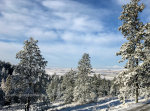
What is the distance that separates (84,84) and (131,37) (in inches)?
1095

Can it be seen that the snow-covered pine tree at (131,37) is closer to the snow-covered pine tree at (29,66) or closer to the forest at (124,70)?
the forest at (124,70)

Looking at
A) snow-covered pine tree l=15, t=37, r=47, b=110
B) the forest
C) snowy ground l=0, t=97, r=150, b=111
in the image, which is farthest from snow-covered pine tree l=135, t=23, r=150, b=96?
snow-covered pine tree l=15, t=37, r=47, b=110

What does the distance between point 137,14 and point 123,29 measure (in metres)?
2.22

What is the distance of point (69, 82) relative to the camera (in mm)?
51594

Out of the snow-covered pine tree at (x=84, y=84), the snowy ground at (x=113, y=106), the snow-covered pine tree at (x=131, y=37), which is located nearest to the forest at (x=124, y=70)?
the snow-covered pine tree at (x=131, y=37)

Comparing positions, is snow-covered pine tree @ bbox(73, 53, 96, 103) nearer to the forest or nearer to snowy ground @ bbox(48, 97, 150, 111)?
snowy ground @ bbox(48, 97, 150, 111)

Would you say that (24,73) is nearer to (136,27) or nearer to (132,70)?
(132,70)

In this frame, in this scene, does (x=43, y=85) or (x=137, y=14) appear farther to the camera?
(x=43, y=85)

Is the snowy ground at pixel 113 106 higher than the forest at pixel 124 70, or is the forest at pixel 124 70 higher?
the forest at pixel 124 70

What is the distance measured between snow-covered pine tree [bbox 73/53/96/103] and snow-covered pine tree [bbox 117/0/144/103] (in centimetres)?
2575

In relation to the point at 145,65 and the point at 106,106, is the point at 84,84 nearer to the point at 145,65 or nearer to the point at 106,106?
the point at 106,106

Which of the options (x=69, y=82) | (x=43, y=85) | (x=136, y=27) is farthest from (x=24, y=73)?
(x=69, y=82)

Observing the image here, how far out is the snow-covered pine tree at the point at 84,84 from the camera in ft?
138

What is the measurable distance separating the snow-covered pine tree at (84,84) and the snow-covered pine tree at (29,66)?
2329cm
